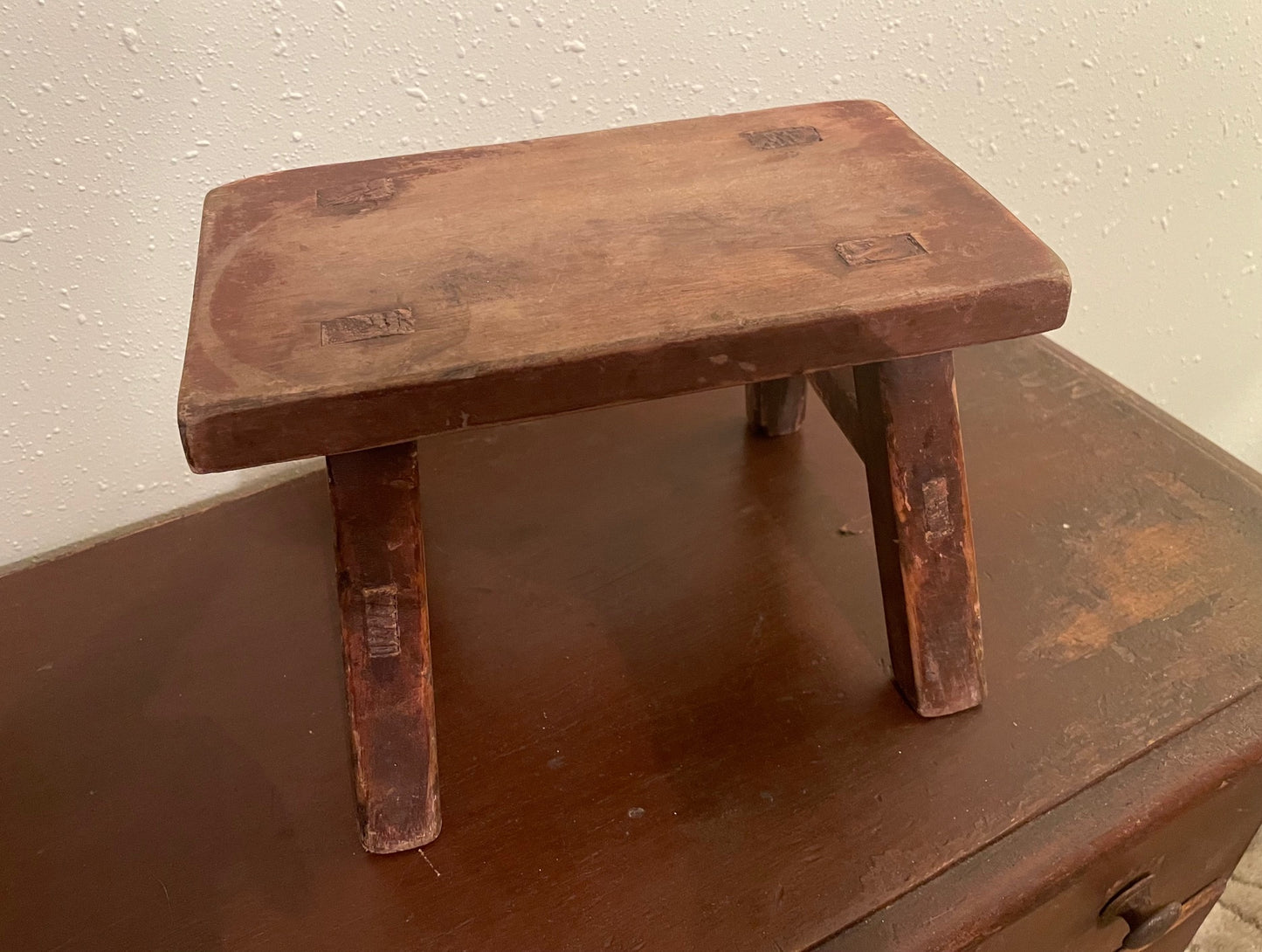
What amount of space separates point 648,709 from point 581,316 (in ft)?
0.99

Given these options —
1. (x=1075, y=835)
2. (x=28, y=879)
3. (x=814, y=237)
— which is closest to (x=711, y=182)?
(x=814, y=237)

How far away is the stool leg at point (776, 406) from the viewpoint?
0.87 metres

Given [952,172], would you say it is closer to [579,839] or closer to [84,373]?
[579,839]

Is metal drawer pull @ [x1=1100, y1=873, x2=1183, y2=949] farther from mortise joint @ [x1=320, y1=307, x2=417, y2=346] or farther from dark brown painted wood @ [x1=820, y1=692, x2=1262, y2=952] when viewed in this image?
mortise joint @ [x1=320, y1=307, x2=417, y2=346]

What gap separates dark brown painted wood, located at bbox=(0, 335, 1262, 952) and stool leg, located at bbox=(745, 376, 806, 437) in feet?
0.08

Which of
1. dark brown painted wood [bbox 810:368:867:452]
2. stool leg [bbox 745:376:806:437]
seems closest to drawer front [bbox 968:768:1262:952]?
dark brown painted wood [bbox 810:368:867:452]

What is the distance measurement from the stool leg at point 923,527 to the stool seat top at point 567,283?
0.23 feet

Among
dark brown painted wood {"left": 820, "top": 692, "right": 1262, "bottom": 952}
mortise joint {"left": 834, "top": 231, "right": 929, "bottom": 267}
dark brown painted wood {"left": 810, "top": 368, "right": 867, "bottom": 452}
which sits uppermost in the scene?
mortise joint {"left": 834, "top": 231, "right": 929, "bottom": 267}

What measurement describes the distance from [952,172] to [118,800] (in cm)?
69

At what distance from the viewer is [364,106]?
79 cm

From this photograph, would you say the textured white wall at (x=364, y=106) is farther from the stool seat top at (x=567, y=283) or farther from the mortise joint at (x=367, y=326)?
the mortise joint at (x=367, y=326)

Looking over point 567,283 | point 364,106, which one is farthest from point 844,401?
point 364,106

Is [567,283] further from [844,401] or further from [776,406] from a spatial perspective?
[776,406]

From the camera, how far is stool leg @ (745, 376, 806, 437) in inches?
34.4
